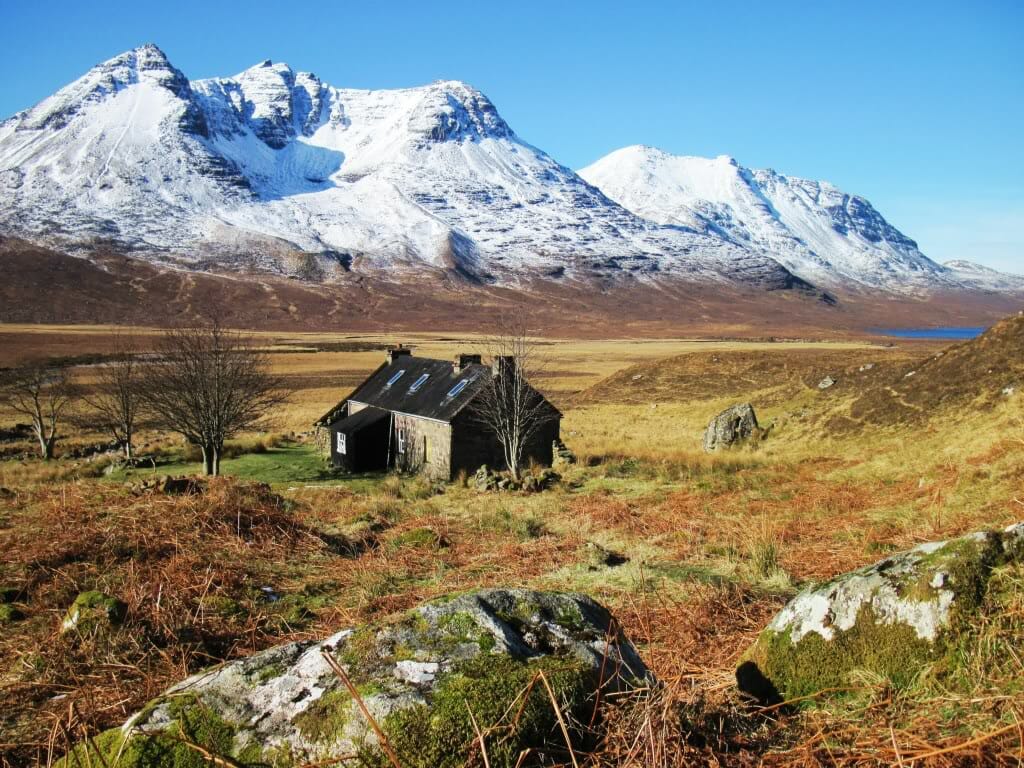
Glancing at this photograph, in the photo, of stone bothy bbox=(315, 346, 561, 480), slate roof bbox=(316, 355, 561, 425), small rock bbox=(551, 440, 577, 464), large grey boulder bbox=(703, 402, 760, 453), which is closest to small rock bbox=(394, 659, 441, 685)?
stone bothy bbox=(315, 346, 561, 480)

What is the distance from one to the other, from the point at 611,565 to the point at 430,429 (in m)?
20.9

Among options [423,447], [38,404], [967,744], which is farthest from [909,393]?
[38,404]

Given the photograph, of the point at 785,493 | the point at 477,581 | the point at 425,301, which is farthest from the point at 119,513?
A: the point at 425,301

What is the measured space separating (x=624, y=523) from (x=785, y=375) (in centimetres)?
4399

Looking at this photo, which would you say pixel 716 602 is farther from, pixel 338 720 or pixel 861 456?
pixel 861 456

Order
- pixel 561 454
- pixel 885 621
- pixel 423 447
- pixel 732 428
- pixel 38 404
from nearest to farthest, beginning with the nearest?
pixel 885 621
pixel 732 428
pixel 561 454
pixel 423 447
pixel 38 404

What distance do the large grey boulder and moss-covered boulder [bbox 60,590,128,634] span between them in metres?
25.2

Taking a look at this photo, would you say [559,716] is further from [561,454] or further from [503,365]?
[561,454]

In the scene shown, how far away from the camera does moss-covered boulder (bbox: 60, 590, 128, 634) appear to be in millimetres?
5738

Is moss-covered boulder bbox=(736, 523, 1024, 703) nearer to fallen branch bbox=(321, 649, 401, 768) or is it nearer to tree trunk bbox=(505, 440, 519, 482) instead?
fallen branch bbox=(321, 649, 401, 768)

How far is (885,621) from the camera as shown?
3773mm

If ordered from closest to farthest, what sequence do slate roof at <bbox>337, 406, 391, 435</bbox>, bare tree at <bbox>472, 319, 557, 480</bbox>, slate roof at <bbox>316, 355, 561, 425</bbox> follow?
bare tree at <bbox>472, 319, 557, 480</bbox>
slate roof at <bbox>316, 355, 561, 425</bbox>
slate roof at <bbox>337, 406, 391, 435</bbox>

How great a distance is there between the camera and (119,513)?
1001 cm

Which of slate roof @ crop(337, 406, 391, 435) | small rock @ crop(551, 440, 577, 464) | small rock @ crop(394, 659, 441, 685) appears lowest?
small rock @ crop(551, 440, 577, 464)
